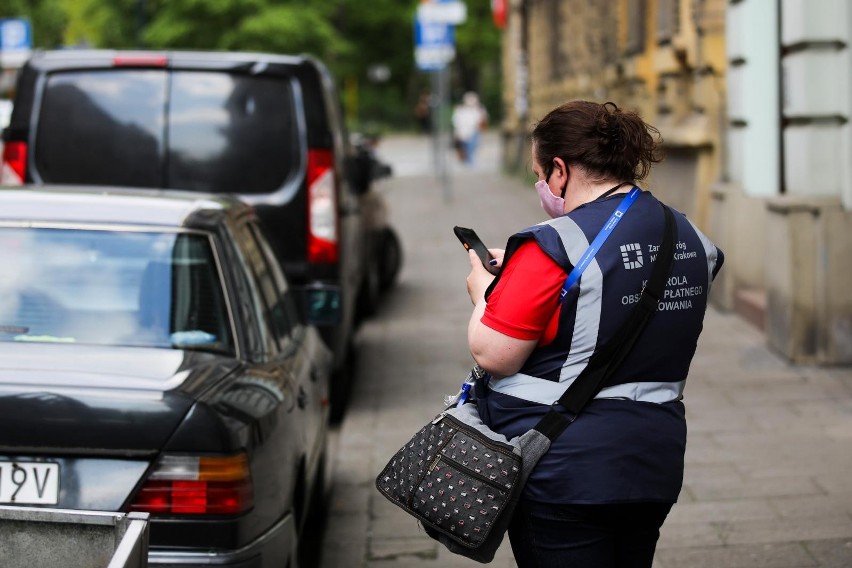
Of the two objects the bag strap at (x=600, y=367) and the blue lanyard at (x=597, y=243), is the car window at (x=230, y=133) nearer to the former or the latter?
the blue lanyard at (x=597, y=243)

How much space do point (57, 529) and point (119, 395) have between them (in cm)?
94

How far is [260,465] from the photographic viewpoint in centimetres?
429

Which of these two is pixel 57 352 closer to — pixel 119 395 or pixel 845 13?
pixel 119 395

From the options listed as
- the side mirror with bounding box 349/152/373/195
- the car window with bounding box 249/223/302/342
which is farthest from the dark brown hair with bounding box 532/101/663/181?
the side mirror with bounding box 349/152/373/195

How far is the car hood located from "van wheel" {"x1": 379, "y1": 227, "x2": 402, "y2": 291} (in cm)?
962

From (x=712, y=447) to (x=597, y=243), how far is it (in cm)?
453

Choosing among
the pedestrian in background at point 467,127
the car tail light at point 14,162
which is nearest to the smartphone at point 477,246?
the car tail light at point 14,162

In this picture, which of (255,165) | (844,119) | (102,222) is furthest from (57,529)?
(844,119)

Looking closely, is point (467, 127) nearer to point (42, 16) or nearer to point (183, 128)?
point (42, 16)

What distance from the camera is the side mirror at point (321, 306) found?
665cm

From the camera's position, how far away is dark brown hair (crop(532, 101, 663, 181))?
3260 mm

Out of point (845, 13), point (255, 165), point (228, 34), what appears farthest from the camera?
point (228, 34)

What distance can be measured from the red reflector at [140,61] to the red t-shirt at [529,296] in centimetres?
506

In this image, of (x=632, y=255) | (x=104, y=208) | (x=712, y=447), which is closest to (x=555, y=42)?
(x=712, y=447)
